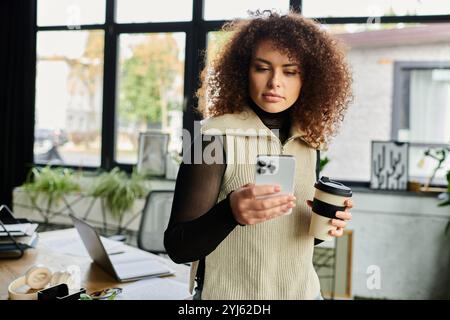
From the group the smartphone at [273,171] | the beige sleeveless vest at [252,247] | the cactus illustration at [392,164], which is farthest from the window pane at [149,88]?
the smartphone at [273,171]

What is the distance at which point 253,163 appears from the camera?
0.82 m

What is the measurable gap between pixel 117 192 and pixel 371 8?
2.36m

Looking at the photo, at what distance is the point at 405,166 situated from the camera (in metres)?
3.05

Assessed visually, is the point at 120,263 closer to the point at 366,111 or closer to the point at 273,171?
the point at 273,171

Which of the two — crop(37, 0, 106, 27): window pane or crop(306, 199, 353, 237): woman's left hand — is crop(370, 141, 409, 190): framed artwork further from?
crop(37, 0, 106, 27): window pane

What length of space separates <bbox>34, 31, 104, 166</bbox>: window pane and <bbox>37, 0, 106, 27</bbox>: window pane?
10cm

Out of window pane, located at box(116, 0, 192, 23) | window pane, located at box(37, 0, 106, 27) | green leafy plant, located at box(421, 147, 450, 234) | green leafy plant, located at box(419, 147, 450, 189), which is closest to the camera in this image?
green leafy plant, located at box(421, 147, 450, 234)

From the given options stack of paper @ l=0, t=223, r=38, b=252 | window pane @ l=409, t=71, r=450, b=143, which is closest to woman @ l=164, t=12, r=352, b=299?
stack of paper @ l=0, t=223, r=38, b=252

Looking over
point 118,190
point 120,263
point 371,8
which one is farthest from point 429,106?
point 120,263

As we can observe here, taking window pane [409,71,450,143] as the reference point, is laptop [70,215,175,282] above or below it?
below

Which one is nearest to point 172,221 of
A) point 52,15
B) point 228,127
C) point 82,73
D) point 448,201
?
point 228,127

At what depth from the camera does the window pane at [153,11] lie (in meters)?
3.49

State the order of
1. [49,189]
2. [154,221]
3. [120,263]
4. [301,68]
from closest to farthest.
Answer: [301,68], [120,263], [154,221], [49,189]

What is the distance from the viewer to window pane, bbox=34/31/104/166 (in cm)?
376
